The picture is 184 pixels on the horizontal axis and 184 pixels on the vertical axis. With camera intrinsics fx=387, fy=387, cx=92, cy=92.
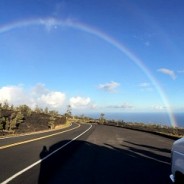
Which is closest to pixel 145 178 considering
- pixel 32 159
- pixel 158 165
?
pixel 158 165

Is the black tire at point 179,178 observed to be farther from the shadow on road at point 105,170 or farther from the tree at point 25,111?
the tree at point 25,111

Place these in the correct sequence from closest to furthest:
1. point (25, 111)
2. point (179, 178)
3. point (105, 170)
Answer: point (179, 178)
point (105, 170)
point (25, 111)

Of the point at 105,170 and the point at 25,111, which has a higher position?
the point at 25,111

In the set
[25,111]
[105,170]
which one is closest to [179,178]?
[105,170]

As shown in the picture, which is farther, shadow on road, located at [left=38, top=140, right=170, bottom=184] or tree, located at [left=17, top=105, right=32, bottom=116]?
tree, located at [left=17, top=105, right=32, bottom=116]

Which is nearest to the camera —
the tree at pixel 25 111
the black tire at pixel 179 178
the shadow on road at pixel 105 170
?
the black tire at pixel 179 178

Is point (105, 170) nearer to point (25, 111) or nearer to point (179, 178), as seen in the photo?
point (179, 178)

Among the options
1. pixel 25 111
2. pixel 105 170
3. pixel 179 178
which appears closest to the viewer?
pixel 179 178

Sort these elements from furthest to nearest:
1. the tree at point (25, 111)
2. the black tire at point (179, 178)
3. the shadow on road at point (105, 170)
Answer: the tree at point (25, 111) → the shadow on road at point (105, 170) → the black tire at point (179, 178)

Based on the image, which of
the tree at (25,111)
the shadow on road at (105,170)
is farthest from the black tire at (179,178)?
the tree at (25,111)

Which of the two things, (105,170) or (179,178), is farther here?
(105,170)

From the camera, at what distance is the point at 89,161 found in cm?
1453

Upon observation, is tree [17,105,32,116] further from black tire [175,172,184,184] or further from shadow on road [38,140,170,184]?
black tire [175,172,184,184]

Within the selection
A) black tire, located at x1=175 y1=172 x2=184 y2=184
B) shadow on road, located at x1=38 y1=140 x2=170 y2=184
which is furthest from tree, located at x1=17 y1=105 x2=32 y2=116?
black tire, located at x1=175 y1=172 x2=184 y2=184
